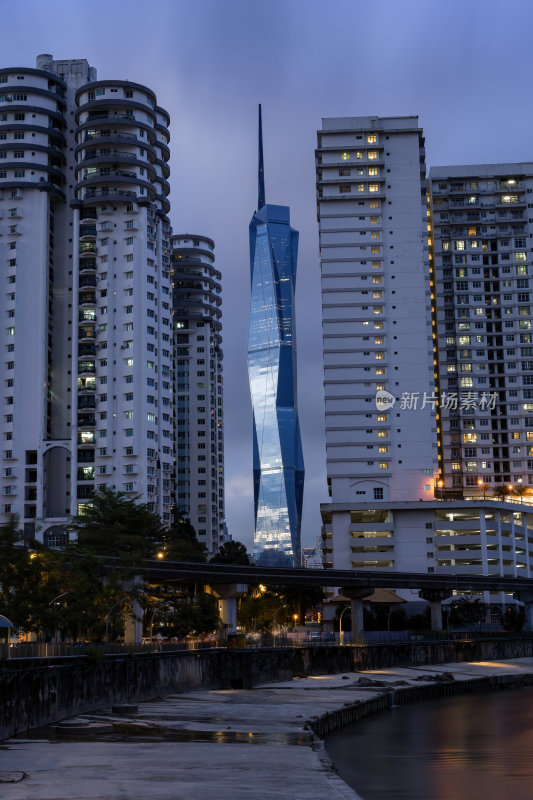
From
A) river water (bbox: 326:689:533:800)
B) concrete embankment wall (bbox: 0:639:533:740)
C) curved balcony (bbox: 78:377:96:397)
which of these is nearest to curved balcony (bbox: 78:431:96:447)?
curved balcony (bbox: 78:377:96:397)

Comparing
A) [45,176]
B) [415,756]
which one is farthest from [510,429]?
[415,756]

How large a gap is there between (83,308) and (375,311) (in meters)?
49.5

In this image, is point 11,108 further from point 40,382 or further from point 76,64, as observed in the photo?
point 40,382

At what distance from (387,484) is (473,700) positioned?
78614 mm

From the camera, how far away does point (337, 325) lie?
173125 mm

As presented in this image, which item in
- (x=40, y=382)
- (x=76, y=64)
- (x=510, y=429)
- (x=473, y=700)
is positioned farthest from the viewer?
(x=510, y=429)

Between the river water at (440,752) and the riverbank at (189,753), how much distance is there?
2.37m

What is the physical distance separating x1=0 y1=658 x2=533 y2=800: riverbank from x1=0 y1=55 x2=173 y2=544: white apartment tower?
261 feet

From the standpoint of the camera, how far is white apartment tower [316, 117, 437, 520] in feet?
550

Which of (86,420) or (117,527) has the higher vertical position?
(86,420)

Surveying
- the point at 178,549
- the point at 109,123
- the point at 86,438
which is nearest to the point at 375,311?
the point at 109,123

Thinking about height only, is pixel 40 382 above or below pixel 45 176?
below

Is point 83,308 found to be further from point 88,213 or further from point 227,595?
point 227,595

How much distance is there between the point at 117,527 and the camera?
124 m
